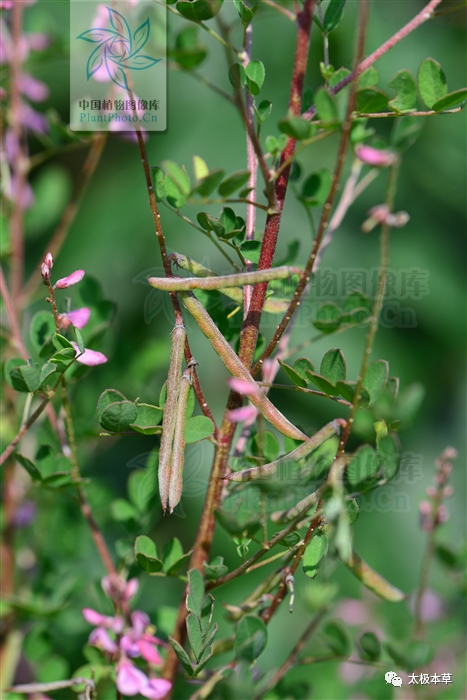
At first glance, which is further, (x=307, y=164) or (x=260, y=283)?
(x=307, y=164)

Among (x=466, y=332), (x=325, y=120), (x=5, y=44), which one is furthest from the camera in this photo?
(x=466, y=332)

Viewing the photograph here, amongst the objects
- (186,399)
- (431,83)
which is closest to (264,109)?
(431,83)

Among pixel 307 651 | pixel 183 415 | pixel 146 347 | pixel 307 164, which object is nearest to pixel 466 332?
pixel 307 164

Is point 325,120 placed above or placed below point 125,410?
above

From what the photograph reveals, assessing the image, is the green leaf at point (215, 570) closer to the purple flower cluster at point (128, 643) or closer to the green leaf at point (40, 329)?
the purple flower cluster at point (128, 643)

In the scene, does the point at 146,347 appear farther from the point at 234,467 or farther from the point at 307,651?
the point at 307,651

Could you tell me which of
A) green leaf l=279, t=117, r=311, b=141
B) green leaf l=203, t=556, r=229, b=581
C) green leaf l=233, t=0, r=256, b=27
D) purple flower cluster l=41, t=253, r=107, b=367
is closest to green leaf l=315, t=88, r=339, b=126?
green leaf l=279, t=117, r=311, b=141

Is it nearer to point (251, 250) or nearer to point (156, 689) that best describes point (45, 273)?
point (251, 250)
